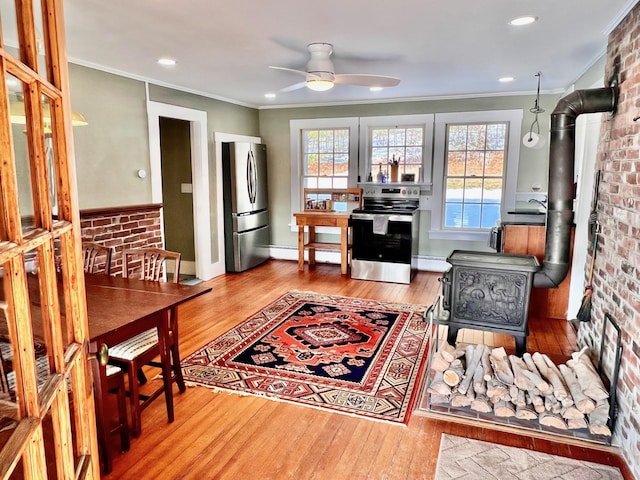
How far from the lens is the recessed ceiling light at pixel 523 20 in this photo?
263cm

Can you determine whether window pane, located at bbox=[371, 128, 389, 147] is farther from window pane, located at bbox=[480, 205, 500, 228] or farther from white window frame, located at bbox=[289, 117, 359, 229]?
window pane, located at bbox=[480, 205, 500, 228]

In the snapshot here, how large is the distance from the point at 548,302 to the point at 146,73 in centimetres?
447

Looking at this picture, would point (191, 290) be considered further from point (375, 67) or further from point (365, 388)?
point (375, 67)

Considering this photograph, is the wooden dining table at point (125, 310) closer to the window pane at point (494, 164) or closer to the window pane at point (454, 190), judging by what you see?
the window pane at point (454, 190)

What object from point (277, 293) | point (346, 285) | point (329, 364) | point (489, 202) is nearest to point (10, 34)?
point (329, 364)

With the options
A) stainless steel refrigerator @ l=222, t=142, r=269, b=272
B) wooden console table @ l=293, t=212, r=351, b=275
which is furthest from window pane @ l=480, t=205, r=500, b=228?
stainless steel refrigerator @ l=222, t=142, r=269, b=272

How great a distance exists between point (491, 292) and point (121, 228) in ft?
11.0

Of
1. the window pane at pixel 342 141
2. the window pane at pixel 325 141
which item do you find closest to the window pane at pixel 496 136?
the window pane at pixel 342 141

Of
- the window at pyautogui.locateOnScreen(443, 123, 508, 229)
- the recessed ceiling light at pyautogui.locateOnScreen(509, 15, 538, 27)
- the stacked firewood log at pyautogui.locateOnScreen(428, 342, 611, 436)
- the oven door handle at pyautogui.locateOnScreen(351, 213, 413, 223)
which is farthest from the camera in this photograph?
the window at pyautogui.locateOnScreen(443, 123, 508, 229)

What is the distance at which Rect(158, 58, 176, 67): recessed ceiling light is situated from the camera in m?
3.64

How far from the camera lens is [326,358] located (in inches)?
129

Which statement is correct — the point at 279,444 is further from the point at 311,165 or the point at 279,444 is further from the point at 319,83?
the point at 311,165

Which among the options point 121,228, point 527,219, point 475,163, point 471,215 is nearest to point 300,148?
point 475,163

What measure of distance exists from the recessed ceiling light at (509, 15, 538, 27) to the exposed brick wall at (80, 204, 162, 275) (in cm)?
359
